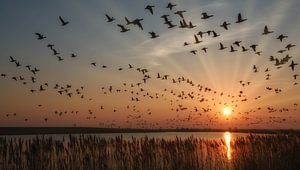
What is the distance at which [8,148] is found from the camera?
17.5 meters

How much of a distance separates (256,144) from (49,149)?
10.8 metres

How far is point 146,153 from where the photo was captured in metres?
20.1

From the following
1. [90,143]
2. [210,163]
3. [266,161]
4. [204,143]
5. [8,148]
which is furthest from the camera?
[204,143]

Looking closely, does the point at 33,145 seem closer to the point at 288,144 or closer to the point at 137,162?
the point at 137,162

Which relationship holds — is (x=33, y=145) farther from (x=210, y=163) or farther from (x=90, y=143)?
(x=210, y=163)

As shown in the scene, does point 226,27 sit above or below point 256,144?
above

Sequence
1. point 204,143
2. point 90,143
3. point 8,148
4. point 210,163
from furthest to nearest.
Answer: point 204,143
point 210,163
point 90,143
point 8,148

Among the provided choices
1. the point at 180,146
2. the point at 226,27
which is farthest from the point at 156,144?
the point at 226,27

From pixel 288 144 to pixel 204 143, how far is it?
463cm

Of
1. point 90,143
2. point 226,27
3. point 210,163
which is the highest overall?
point 226,27

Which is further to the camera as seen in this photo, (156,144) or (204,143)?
(204,143)

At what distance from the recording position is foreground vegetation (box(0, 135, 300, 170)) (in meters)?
17.6

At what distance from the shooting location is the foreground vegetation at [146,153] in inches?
693

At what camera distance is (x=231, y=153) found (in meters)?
22.9
